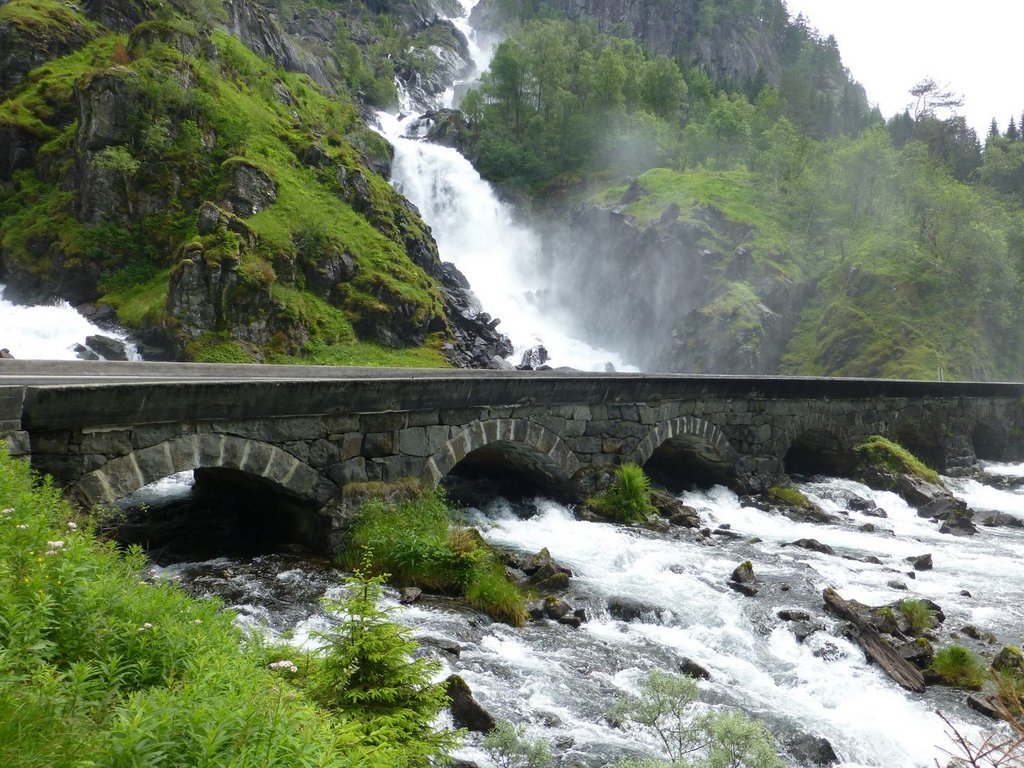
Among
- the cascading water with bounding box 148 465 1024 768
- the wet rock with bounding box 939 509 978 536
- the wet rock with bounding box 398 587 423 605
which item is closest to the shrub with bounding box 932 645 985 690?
the cascading water with bounding box 148 465 1024 768

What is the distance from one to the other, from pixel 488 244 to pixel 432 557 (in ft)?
125

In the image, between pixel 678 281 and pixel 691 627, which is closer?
pixel 691 627

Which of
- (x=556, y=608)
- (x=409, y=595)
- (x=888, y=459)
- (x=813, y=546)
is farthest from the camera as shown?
(x=888, y=459)

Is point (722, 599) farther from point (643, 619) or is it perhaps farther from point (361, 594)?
point (361, 594)

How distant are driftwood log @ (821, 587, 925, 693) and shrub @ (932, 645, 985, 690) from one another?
0.24 m

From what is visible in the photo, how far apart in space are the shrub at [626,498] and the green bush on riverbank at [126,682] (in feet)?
32.8

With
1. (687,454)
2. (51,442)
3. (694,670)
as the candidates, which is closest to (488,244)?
(687,454)

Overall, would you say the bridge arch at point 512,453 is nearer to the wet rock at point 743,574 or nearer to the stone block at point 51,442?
the wet rock at point 743,574

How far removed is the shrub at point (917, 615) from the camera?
355 inches

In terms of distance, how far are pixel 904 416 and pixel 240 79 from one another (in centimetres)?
3109

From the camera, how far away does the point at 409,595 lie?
8625 mm

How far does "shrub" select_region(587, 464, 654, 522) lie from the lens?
13953mm

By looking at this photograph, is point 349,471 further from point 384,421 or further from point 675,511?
point 675,511

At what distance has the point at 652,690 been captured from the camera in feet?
18.4
